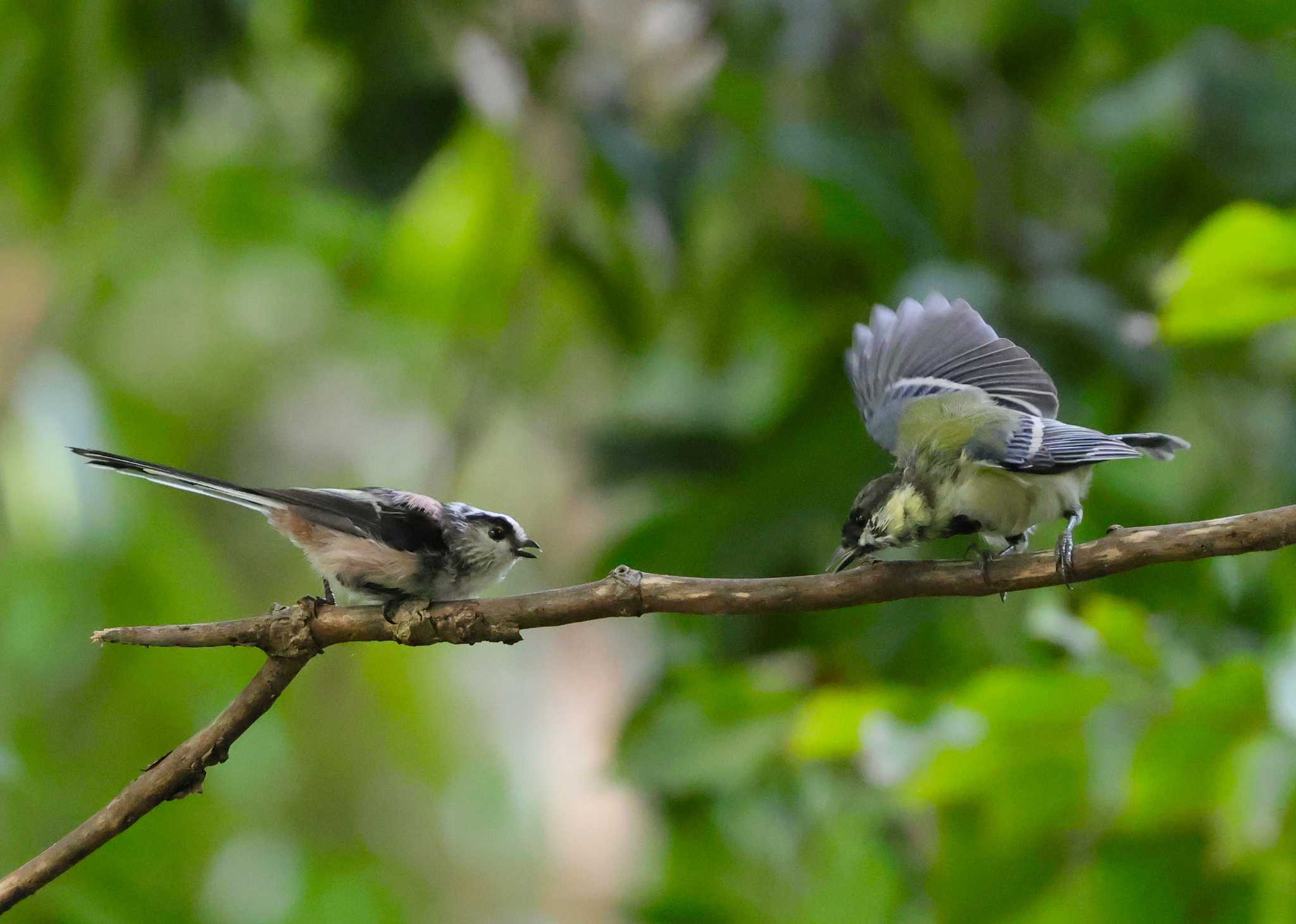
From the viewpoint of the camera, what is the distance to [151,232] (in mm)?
3469

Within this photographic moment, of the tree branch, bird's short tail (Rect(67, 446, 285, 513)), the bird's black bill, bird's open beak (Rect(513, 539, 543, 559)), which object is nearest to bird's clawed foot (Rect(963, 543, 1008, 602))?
the tree branch

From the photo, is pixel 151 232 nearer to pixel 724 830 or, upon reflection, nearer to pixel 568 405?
pixel 568 405

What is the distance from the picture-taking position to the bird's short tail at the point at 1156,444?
1283 millimetres

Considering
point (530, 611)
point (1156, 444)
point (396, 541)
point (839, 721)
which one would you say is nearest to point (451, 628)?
point (530, 611)

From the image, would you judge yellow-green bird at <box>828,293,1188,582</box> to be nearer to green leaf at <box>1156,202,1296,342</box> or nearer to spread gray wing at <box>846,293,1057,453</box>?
spread gray wing at <box>846,293,1057,453</box>

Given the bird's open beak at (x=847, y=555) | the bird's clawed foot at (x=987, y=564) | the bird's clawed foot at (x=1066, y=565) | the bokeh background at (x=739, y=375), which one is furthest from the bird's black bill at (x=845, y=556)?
the bokeh background at (x=739, y=375)

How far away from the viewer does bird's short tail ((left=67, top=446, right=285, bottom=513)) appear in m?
0.96

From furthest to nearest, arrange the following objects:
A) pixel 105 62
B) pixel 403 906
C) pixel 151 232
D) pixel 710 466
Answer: pixel 151 232 < pixel 403 906 < pixel 710 466 < pixel 105 62

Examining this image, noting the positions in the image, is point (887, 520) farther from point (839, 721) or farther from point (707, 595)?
point (839, 721)

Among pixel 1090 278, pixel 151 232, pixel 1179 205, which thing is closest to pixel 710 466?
pixel 1090 278

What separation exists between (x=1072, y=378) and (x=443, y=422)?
5.15 feet

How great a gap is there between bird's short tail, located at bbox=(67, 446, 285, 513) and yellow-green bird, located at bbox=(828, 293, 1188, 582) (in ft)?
1.91

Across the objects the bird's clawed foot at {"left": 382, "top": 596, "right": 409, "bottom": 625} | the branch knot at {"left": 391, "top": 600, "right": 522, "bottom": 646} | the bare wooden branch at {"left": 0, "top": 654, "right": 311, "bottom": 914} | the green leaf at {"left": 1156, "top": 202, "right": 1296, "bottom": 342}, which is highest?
the green leaf at {"left": 1156, "top": 202, "right": 1296, "bottom": 342}

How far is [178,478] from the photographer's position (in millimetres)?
1046
